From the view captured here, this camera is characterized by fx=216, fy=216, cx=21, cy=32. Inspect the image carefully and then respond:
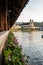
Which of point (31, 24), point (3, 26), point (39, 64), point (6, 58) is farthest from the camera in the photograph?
point (31, 24)

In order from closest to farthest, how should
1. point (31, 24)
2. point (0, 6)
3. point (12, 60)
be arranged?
point (12, 60), point (0, 6), point (31, 24)

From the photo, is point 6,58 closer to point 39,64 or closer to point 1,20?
point 1,20

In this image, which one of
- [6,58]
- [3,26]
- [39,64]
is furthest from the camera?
[39,64]

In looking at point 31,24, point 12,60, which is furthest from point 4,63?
point 31,24

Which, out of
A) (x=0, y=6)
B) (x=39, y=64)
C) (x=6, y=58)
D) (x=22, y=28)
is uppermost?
(x=0, y=6)

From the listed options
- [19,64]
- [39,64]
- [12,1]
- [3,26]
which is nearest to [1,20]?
[3,26]

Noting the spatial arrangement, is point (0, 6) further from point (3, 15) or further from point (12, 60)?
point (12, 60)

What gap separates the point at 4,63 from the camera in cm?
513

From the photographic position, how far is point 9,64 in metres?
5.24

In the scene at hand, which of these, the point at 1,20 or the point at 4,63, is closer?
the point at 4,63

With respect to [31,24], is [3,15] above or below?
above

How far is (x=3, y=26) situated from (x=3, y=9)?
773 mm

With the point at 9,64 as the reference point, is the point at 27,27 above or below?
below

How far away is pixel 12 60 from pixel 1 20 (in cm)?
290
